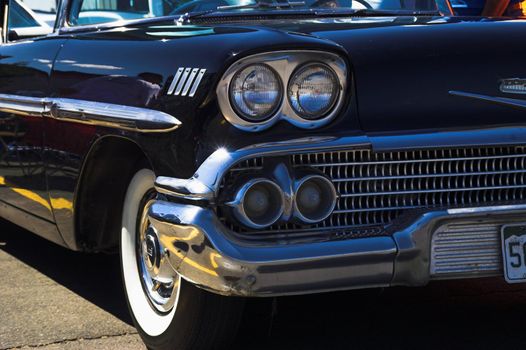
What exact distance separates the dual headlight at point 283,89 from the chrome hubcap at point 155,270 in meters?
0.55

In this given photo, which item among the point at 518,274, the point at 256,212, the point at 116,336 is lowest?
the point at 116,336

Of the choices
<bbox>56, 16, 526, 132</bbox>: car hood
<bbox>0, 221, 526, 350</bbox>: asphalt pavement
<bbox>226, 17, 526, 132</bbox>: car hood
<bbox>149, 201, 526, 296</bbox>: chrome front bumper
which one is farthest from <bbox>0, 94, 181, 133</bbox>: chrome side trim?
<bbox>0, 221, 526, 350</bbox>: asphalt pavement

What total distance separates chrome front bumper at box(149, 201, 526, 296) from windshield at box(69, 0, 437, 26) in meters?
1.35

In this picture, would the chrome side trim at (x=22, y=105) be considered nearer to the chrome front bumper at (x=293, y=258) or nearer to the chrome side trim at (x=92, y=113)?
the chrome side trim at (x=92, y=113)

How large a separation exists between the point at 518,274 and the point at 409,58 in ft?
2.41

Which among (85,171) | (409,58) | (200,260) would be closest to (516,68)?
(409,58)

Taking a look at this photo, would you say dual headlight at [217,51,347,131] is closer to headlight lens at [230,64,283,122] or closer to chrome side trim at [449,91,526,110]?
headlight lens at [230,64,283,122]

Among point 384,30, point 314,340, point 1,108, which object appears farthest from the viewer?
point 1,108

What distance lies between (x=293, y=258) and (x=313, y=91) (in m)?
0.51

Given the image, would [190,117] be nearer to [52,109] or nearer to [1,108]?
[52,109]

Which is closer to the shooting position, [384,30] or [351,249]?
[351,249]

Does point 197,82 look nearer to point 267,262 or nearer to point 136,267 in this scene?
point 267,262

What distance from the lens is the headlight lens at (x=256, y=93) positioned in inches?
115

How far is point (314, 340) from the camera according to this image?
3555 mm
